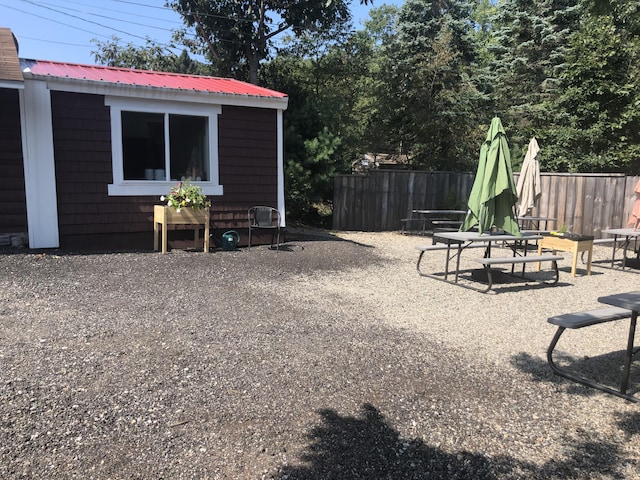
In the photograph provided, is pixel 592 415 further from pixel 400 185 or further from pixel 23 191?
pixel 400 185

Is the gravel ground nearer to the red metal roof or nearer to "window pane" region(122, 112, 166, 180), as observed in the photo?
"window pane" region(122, 112, 166, 180)

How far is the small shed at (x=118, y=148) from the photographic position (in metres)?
7.91

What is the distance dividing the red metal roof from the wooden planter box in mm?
2206

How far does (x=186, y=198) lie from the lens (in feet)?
28.5

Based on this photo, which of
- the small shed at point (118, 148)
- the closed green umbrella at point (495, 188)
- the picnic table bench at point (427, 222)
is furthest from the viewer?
the picnic table bench at point (427, 222)

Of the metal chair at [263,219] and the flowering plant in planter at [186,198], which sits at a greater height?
the flowering plant in planter at [186,198]

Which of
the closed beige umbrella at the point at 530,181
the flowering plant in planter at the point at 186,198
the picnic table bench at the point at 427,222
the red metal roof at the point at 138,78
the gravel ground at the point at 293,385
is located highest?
the red metal roof at the point at 138,78

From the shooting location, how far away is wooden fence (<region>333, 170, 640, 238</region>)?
11.6m

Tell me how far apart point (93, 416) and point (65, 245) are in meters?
6.18

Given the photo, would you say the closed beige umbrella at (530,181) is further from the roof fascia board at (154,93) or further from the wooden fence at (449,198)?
the roof fascia board at (154,93)

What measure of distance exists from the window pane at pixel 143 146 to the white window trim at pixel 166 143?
128 mm

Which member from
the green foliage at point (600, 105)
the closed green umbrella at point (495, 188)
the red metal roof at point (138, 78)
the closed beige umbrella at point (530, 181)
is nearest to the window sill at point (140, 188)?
the red metal roof at point (138, 78)

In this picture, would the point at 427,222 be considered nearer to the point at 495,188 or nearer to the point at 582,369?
the point at 495,188

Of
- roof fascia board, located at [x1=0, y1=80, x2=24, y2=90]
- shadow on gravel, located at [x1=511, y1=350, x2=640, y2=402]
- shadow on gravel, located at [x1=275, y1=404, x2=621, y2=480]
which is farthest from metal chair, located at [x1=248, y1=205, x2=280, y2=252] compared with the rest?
shadow on gravel, located at [x1=275, y1=404, x2=621, y2=480]
